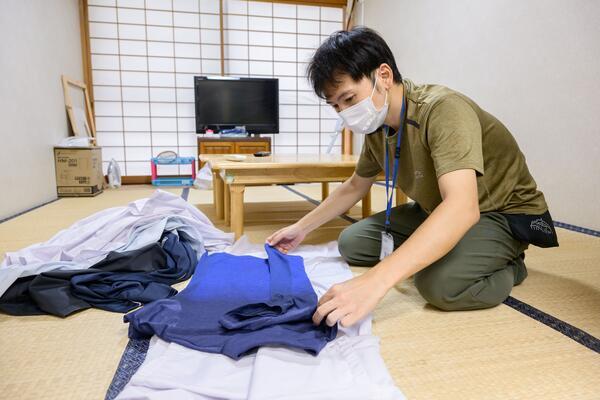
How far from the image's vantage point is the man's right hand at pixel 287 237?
1.57 meters

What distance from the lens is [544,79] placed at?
2.58 metres

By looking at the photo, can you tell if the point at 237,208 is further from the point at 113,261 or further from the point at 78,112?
the point at 78,112

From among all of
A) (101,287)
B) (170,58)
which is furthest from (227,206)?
(170,58)

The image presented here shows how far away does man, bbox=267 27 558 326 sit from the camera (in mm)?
964

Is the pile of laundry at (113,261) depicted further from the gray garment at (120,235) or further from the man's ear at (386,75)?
the man's ear at (386,75)

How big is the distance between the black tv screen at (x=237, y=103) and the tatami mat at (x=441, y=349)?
13.8ft

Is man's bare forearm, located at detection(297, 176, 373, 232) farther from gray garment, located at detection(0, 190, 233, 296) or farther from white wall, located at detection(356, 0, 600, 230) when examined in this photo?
white wall, located at detection(356, 0, 600, 230)

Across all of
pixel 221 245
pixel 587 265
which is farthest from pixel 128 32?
pixel 587 265

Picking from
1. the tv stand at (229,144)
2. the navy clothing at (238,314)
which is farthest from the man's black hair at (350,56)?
the tv stand at (229,144)

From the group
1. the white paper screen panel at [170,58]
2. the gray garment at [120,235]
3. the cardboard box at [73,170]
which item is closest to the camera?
the gray garment at [120,235]

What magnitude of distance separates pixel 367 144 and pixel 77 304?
1113 mm

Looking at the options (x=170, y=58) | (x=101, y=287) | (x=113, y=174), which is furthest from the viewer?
(x=170, y=58)

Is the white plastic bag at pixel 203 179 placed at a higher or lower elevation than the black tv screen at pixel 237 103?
lower

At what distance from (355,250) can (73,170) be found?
10.8 feet
